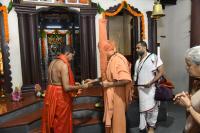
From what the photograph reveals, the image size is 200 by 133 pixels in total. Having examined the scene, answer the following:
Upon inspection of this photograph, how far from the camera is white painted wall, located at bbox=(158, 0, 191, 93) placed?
5.62 metres

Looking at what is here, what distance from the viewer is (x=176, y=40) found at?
5941mm

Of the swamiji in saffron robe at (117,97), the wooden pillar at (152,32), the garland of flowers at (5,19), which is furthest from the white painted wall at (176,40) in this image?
the garland of flowers at (5,19)

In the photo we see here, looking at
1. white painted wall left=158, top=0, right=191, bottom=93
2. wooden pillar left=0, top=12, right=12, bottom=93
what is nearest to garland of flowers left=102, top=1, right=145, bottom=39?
white painted wall left=158, top=0, right=191, bottom=93

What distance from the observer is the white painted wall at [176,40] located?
5617 mm

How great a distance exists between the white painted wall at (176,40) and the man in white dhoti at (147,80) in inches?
105

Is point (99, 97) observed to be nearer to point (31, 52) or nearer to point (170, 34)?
point (31, 52)

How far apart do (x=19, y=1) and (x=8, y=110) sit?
2.26 m

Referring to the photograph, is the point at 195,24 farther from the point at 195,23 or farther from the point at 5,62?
the point at 5,62

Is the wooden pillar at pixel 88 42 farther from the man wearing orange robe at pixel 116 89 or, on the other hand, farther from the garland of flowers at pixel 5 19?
the man wearing orange robe at pixel 116 89

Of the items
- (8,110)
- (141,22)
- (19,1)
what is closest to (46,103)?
(8,110)

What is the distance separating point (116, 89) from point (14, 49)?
258 cm

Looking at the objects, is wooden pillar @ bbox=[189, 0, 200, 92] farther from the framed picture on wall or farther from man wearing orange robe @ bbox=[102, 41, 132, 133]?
the framed picture on wall

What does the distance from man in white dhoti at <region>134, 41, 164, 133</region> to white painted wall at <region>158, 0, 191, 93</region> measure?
2668 mm

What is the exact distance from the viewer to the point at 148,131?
3.59m
